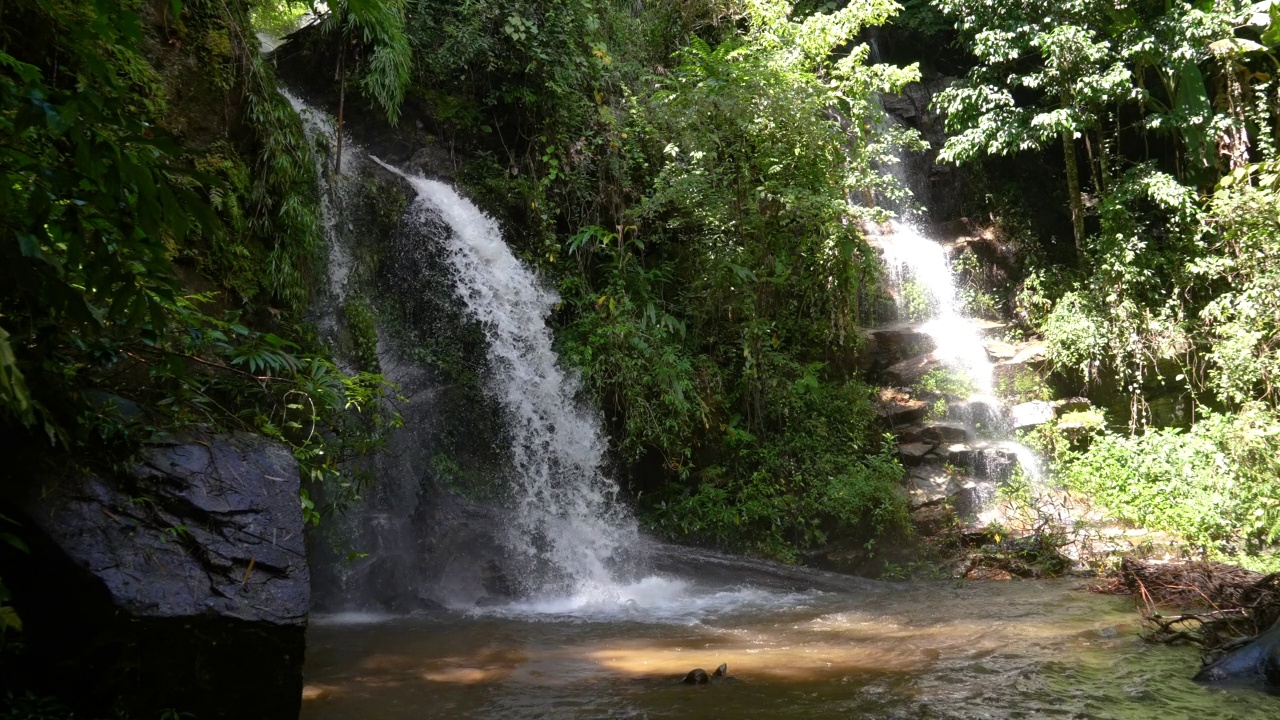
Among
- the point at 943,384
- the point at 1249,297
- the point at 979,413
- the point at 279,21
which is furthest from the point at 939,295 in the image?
the point at 279,21

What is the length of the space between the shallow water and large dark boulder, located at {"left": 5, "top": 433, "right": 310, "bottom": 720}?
0.96 meters

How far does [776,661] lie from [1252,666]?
103 inches

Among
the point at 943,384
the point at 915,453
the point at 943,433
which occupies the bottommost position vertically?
the point at 915,453

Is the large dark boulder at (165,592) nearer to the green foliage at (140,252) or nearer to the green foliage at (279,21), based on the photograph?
the green foliage at (140,252)

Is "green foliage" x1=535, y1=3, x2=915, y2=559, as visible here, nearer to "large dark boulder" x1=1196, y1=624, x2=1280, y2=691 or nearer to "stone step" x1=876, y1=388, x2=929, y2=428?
"stone step" x1=876, y1=388, x2=929, y2=428

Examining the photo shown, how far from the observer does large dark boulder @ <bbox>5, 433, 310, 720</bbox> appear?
3.30 metres

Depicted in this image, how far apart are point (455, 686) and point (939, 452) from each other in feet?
25.1

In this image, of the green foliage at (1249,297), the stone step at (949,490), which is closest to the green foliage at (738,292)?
the stone step at (949,490)

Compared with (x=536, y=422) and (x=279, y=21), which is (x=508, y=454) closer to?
(x=536, y=422)

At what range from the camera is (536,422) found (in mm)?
9242

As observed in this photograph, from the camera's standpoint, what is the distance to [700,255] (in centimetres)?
1062

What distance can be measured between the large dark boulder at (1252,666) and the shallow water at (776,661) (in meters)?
0.15

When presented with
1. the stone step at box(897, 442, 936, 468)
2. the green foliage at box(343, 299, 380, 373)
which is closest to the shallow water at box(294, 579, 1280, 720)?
the green foliage at box(343, 299, 380, 373)

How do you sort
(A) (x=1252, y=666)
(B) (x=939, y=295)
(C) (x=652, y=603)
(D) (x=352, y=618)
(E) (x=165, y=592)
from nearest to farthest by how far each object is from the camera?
(E) (x=165, y=592)
(A) (x=1252, y=666)
(D) (x=352, y=618)
(C) (x=652, y=603)
(B) (x=939, y=295)
